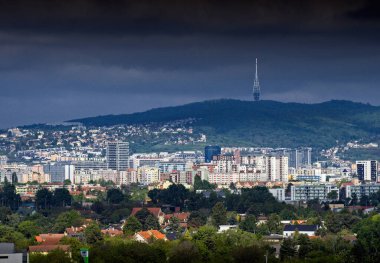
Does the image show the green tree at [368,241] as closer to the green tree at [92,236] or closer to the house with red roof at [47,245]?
the house with red roof at [47,245]

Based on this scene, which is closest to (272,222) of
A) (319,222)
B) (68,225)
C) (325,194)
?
(319,222)

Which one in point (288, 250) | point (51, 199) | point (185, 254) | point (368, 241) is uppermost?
point (51, 199)

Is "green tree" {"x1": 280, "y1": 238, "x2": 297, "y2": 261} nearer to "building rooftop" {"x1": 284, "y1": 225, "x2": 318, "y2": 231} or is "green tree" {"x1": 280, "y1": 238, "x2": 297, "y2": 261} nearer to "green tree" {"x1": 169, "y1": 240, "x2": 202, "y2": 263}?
"green tree" {"x1": 169, "y1": 240, "x2": 202, "y2": 263}

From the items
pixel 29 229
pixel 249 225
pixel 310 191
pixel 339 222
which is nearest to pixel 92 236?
pixel 29 229

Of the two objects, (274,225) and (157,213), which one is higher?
(157,213)

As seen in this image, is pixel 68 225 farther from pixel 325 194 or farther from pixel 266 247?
pixel 325 194

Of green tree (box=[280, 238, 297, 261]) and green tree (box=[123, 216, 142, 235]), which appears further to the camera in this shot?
green tree (box=[123, 216, 142, 235])

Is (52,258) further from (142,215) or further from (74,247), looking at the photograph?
(142,215)

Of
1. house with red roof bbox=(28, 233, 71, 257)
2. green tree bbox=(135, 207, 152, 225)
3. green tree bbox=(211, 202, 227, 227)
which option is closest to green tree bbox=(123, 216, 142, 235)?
green tree bbox=(211, 202, 227, 227)

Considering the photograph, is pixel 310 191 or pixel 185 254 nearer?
pixel 185 254

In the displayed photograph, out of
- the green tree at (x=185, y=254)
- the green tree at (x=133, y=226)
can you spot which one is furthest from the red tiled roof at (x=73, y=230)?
the green tree at (x=185, y=254)

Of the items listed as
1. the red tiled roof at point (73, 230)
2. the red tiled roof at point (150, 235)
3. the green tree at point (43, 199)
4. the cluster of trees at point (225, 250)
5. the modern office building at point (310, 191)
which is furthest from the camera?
the modern office building at point (310, 191)

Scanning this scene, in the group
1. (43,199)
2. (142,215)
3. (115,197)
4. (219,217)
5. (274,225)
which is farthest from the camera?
(115,197)
